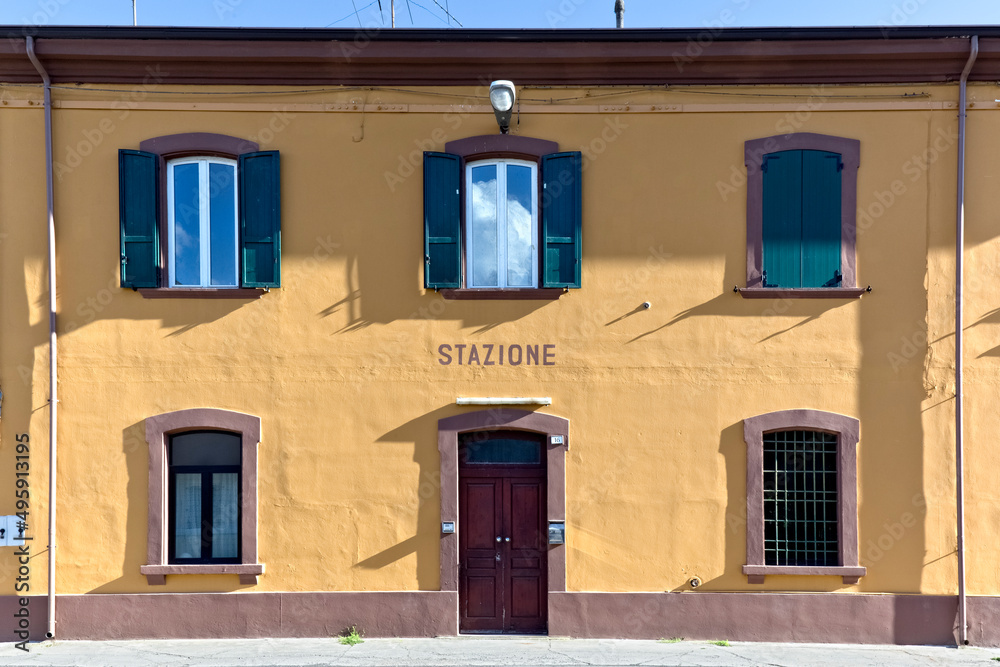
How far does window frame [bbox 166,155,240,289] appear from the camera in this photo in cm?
815

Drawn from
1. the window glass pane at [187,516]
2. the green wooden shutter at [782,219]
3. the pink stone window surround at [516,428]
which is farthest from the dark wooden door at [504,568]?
the green wooden shutter at [782,219]

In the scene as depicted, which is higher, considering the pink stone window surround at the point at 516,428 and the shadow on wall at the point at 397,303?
the shadow on wall at the point at 397,303

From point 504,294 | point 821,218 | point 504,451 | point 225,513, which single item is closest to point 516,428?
point 504,451

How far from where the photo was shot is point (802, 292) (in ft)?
26.2

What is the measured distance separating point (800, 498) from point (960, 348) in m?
2.47

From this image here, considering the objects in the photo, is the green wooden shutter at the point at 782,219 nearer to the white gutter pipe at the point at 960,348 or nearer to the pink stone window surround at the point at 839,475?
the pink stone window surround at the point at 839,475

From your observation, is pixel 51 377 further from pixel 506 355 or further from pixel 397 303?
pixel 506 355

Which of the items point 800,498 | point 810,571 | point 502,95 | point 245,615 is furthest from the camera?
point 800,498

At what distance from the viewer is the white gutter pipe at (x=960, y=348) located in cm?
788

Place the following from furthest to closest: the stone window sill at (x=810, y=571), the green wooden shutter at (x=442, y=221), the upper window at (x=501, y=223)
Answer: the upper window at (x=501, y=223) < the green wooden shutter at (x=442, y=221) < the stone window sill at (x=810, y=571)

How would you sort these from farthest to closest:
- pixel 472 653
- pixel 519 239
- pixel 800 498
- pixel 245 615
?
pixel 519 239, pixel 800 498, pixel 245 615, pixel 472 653

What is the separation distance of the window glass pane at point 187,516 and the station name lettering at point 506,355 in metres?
3.24

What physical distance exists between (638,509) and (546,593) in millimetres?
1458

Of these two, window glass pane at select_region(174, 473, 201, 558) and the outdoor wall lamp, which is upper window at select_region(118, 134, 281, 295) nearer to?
window glass pane at select_region(174, 473, 201, 558)
